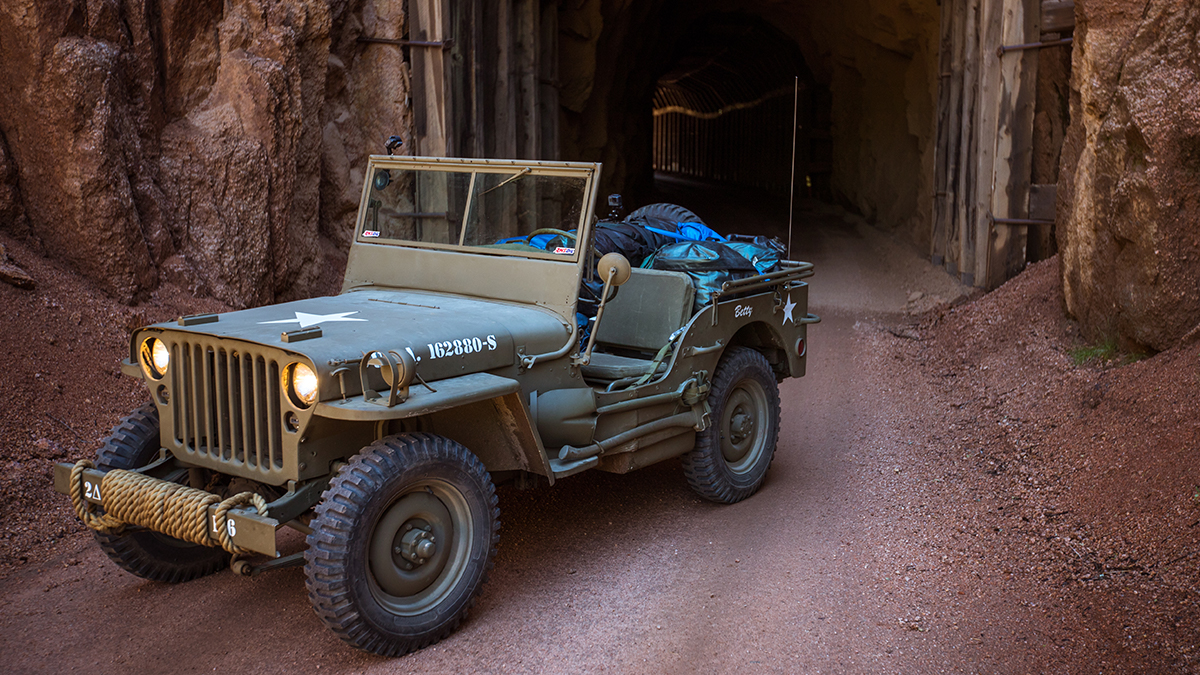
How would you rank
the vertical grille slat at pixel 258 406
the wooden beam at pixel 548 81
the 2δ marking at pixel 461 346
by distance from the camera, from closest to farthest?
the vertical grille slat at pixel 258 406 → the 2δ marking at pixel 461 346 → the wooden beam at pixel 548 81

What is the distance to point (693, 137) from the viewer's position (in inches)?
1050

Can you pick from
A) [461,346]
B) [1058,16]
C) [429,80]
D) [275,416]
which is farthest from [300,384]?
[1058,16]

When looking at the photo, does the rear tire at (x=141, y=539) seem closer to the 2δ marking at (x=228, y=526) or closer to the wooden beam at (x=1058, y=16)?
the 2δ marking at (x=228, y=526)

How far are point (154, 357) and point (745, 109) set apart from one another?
19874mm

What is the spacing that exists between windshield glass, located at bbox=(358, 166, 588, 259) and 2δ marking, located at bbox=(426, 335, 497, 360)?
2.24 ft

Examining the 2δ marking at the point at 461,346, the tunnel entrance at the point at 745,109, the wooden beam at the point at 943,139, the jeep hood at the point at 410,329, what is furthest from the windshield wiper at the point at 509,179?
the tunnel entrance at the point at 745,109

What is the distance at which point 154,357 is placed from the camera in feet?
13.3

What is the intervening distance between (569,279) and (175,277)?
13.4 feet

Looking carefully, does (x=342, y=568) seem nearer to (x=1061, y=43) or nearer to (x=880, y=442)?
(x=880, y=442)

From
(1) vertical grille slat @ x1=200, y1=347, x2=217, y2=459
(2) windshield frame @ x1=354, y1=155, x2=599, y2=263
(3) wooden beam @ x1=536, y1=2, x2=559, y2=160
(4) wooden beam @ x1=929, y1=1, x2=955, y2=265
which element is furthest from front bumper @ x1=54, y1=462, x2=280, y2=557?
(4) wooden beam @ x1=929, y1=1, x2=955, y2=265

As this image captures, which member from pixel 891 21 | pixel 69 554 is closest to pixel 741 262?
pixel 69 554

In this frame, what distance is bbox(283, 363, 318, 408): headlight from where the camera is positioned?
3.54 metres

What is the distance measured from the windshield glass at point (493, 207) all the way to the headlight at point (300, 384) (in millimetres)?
1409

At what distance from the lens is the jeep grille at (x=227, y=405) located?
12.1 ft
